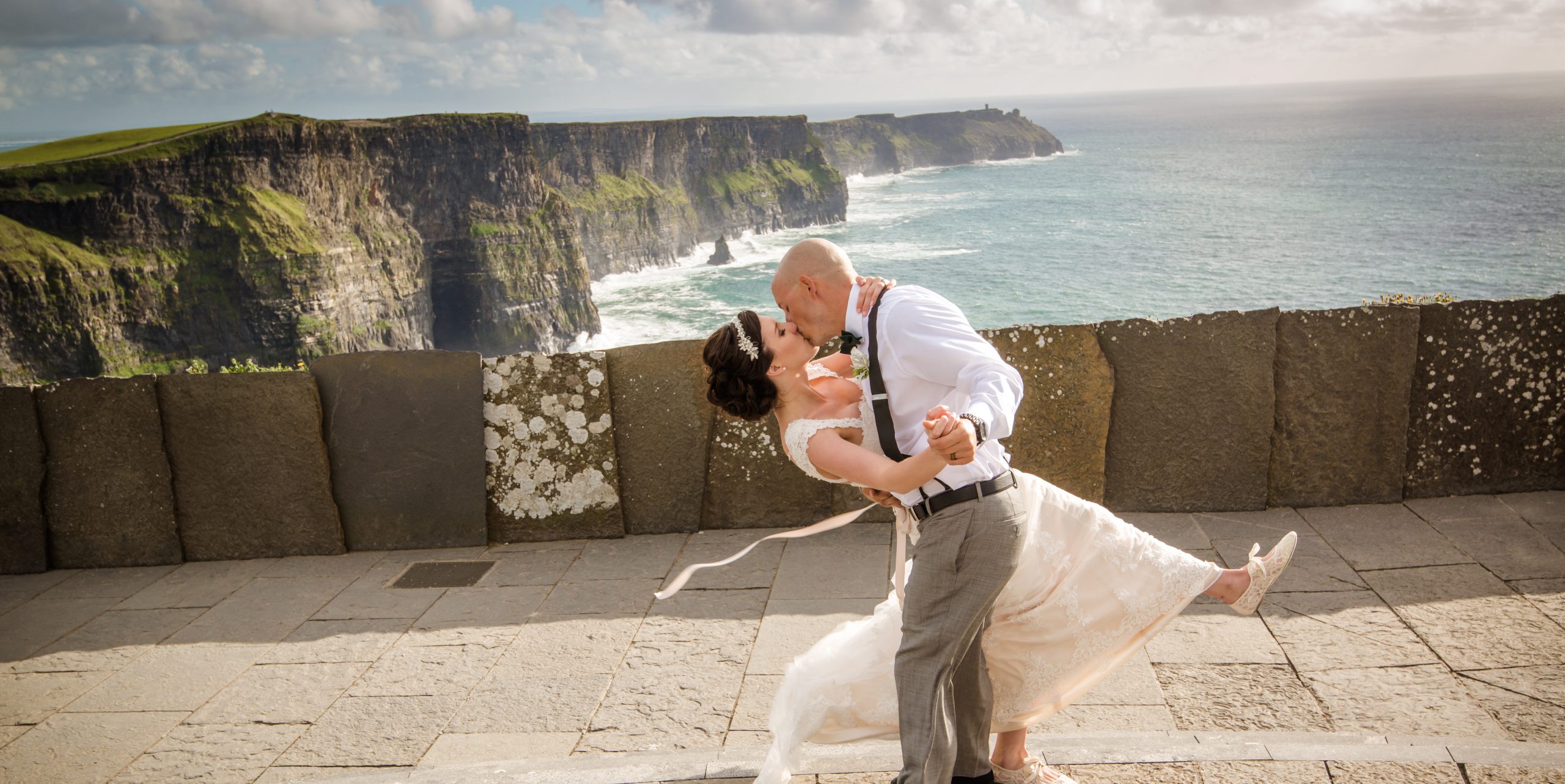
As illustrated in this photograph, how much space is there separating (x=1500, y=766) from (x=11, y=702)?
5.98 m

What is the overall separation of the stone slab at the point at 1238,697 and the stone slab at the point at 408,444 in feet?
13.6

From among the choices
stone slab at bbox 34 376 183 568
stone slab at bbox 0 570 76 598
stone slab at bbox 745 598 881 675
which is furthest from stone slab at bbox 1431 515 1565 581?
stone slab at bbox 0 570 76 598

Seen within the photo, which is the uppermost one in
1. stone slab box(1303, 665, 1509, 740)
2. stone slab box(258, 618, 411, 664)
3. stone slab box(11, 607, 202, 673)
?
stone slab box(1303, 665, 1509, 740)

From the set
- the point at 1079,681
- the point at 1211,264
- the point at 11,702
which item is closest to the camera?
the point at 1079,681

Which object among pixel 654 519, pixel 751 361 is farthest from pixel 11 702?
pixel 751 361

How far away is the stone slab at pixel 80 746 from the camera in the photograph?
152 inches

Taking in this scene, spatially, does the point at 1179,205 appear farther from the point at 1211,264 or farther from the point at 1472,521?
the point at 1472,521

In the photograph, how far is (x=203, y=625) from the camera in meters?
5.23

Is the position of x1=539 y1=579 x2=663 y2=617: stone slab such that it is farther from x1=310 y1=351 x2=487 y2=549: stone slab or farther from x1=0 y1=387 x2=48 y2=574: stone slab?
x1=0 y1=387 x2=48 y2=574: stone slab

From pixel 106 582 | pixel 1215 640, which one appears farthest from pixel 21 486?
pixel 1215 640

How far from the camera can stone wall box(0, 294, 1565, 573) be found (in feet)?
19.1

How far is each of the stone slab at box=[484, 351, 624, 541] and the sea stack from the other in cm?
10683

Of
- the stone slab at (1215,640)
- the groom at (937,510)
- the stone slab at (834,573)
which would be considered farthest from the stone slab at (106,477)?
the stone slab at (1215,640)

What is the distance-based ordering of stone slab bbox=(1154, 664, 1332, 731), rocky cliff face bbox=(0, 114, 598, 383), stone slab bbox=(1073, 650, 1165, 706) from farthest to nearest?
rocky cliff face bbox=(0, 114, 598, 383), stone slab bbox=(1073, 650, 1165, 706), stone slab bbox=(1154, 664, 1332, 731)
